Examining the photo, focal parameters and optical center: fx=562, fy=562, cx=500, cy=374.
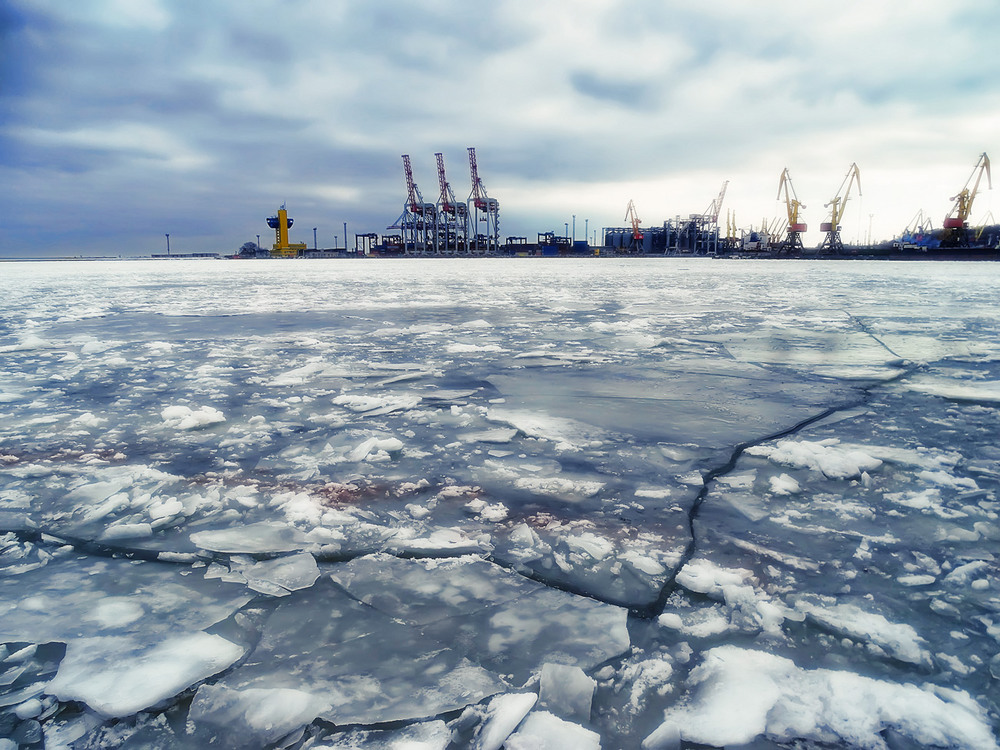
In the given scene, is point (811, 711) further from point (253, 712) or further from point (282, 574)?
point (282, 574)

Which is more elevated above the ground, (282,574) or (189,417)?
(189,417)

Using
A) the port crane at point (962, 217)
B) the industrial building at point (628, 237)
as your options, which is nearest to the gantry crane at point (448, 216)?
the industrial building at point (628, 237)

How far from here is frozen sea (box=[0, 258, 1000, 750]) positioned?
99 cm

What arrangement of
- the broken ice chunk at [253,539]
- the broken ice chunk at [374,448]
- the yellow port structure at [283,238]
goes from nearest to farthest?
the broken ice chunk at [253,539] → the broken ice chunk at [374,448] → the yellow port structure at [283,238]

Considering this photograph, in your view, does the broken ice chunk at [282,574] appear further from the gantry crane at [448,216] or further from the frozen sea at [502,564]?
the gantry crane at [448,216]

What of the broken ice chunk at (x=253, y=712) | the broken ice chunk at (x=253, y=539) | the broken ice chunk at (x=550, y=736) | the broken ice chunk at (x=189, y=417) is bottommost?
the broken ice chunk at (x=253, y=712)

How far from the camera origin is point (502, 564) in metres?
1.46

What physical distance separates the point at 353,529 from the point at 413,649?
1.85 ft

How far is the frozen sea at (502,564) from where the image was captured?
39.1 inches

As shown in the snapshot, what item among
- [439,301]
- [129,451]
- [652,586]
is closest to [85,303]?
[439,301]

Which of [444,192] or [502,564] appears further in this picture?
[444,192]

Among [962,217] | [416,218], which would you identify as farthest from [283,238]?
[962,217]

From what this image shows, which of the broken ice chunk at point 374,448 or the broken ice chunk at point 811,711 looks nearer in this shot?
the broken ice chunk at point 811,711

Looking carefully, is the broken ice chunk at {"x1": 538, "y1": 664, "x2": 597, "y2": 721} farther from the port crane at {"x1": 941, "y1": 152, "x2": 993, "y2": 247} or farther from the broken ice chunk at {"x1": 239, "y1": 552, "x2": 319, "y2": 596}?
the port crane at {"x1": 941, "y1": 152, "x2": 993, "y2": 247}
